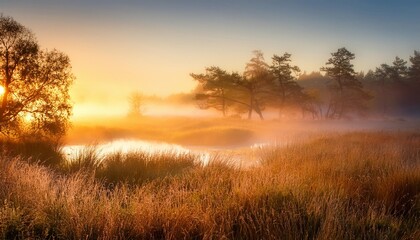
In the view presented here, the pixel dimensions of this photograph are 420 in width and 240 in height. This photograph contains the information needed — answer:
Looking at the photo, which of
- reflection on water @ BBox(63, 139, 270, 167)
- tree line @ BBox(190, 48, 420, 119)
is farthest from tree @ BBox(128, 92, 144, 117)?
reflection on water @ BBox(63, 139, 270, 167)

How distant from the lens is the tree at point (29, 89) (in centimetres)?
1530

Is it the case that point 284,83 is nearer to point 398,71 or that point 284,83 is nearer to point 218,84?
point 218,84

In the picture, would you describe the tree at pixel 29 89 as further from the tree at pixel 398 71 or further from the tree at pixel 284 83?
the tree at pixel 398 71

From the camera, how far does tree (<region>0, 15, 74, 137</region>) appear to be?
15.3m

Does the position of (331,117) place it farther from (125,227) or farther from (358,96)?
(125,227)

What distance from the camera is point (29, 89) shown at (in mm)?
15805

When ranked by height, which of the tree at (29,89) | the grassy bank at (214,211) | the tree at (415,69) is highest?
the tree at (415,69)

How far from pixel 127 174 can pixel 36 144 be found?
5106 millimetres

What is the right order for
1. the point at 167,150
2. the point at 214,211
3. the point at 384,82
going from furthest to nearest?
1. the point at 384,82
2. the point at 167,150
3. the point at 214,211

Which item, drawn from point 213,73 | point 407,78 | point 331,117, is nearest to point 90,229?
point 213,73

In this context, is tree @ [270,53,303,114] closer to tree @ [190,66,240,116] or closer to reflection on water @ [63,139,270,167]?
tree @ [190,66,240,116]

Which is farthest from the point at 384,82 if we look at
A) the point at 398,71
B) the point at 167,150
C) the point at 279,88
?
the point at 167,150

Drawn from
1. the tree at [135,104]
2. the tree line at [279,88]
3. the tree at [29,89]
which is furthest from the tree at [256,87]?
the tree at [29,89]

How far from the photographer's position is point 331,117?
57.2 m
